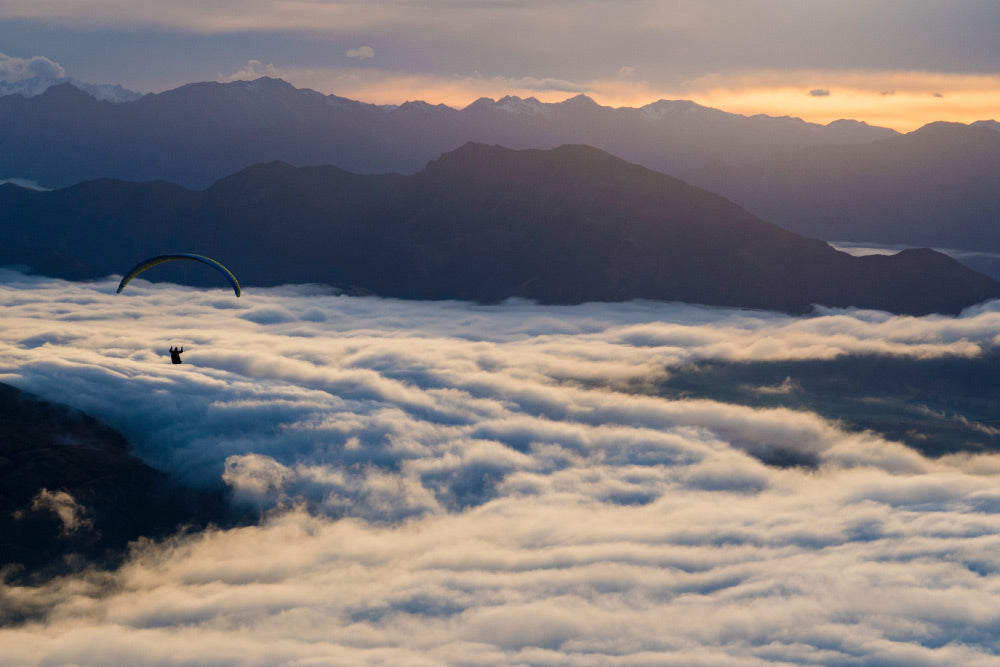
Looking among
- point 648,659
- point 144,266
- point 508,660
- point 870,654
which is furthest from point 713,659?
point 144,266

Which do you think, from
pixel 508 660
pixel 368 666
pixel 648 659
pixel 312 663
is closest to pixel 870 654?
pixel 648 659

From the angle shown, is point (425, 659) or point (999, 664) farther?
point (425, 659)

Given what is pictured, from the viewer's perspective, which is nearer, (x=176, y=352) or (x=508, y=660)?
(x=176, y=352)

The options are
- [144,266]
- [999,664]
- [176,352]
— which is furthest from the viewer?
[999,664]

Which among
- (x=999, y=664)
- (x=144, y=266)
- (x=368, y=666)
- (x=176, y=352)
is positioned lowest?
(x=368, y=666)

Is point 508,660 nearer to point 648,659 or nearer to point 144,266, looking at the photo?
point 648,659

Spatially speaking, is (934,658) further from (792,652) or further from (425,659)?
(425,659)

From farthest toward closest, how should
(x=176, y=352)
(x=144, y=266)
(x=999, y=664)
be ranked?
(x=999, y=664) → (x=144, y=266) → (x=176, y=352)

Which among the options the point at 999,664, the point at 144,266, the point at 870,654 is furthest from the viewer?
the point at 870,654

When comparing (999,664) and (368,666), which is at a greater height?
(999,664)
